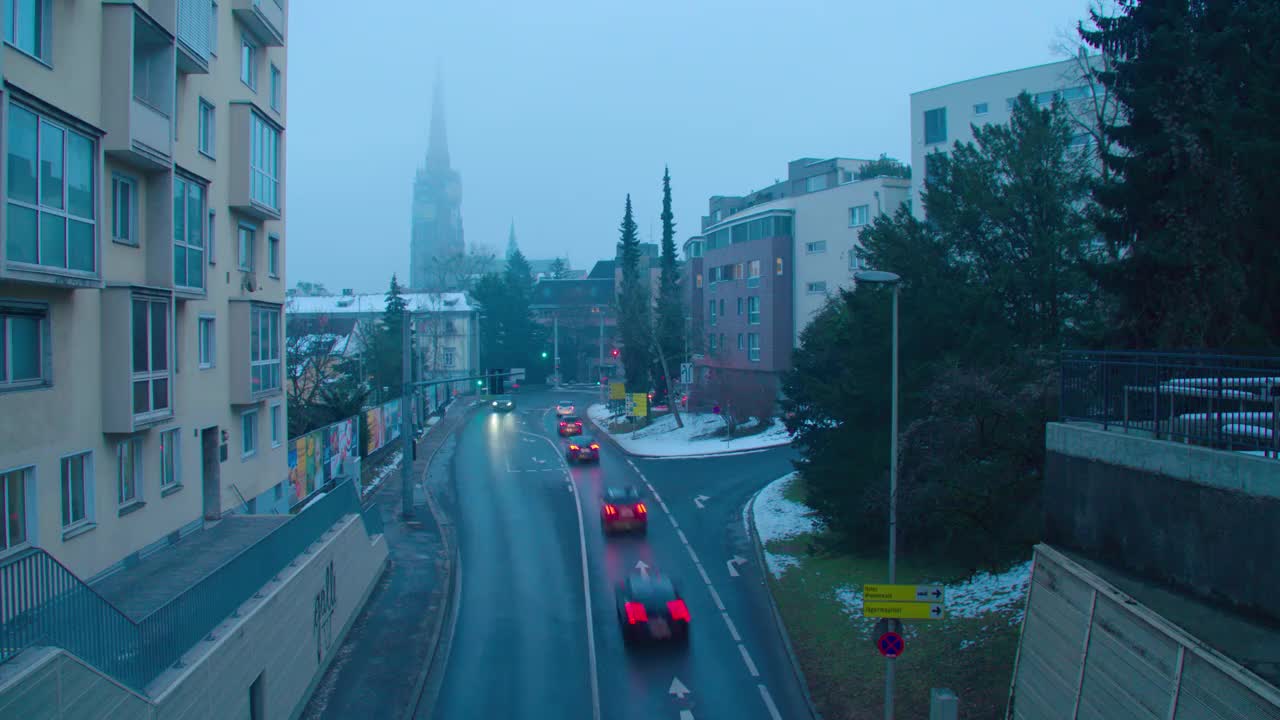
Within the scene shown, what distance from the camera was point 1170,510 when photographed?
1051 centimetres

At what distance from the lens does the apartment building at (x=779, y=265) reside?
52969 millimetres

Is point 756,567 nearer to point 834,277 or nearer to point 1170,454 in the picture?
point 1170,454

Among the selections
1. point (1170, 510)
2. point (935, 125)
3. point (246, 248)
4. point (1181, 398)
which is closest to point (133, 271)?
point (246, 248)

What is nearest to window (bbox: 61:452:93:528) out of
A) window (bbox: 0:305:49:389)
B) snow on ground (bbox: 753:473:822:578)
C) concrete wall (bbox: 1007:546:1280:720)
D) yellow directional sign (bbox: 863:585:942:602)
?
window (bbox: 0:305:49:389)

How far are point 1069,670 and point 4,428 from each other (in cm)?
1503

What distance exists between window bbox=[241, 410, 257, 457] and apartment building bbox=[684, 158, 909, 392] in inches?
1281

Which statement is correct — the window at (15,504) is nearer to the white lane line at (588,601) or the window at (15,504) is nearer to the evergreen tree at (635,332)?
the white lane line at (588,601)

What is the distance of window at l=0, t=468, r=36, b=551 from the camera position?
41.0 ft

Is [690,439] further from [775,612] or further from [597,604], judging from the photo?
[775,612]

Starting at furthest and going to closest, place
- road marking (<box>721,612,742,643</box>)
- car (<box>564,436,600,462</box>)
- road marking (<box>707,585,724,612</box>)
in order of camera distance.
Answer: car (<box>564,436,600,462</box>) → road marking (<box>707,585,724,612</box>) → road marking (<box>721,612,742,643</box>)

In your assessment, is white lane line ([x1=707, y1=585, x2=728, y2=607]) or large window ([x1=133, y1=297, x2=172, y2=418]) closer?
large window ([x1=133, y1=297, x2=172, y2=418])

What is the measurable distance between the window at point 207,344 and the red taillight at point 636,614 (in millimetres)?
11668

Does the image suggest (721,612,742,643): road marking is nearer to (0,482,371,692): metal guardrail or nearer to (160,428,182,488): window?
(0,482,371,692): metal guardrail

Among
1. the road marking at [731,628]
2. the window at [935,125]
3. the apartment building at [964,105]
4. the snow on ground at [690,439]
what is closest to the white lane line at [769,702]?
the road marking at [731,628]
